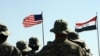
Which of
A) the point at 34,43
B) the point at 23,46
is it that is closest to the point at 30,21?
the point at 34,43

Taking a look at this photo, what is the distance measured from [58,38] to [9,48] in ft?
4.63

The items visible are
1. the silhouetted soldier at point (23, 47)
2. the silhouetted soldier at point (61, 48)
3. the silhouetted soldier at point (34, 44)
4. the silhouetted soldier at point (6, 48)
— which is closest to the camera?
the silhouetted soldier at point (61, 48)

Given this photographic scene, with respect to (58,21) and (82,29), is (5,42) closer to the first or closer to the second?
(58,21)

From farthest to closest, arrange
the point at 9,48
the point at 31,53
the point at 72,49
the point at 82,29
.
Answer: the point at 82,29 < the point at 31,53 < the point at 9,48 < the point at 72,49

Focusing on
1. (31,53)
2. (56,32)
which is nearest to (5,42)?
(56,32)

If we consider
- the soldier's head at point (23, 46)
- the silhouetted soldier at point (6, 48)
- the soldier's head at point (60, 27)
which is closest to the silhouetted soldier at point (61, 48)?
the soldier's head at point (60, 27)

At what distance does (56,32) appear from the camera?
33.6ft

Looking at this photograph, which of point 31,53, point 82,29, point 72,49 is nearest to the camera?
point 72,49

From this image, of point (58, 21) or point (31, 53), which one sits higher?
point (58, 21)

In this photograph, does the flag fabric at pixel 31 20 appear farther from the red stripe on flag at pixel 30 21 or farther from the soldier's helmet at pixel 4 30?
the soldier's helmet at pixel 4 30

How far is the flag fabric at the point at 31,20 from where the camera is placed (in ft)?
101

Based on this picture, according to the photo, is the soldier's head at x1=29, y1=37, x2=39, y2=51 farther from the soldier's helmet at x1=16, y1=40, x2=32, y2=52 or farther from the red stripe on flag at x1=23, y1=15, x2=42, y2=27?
the red stripe on flag at x1=23, y1=15, x2=42, y2=27

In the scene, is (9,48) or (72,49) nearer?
(72,49)

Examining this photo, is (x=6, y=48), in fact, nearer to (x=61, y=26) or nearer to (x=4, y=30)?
(x=4, y=30)
